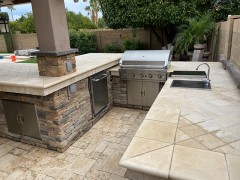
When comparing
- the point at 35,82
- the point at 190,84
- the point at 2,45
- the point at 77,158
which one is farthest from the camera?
the point at 2,45

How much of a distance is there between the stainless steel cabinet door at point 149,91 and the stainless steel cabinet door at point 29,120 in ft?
8.01

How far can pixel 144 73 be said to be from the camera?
446 cm

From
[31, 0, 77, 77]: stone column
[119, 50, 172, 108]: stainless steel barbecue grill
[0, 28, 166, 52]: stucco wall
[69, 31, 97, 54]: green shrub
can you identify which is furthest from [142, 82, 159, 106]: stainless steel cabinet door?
[69, 31, 97, 54]: green shrub

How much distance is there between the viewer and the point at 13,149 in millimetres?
3527

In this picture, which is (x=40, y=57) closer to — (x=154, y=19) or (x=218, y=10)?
(x=154, y=19)

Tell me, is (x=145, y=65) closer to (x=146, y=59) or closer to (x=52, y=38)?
(x=146, y=59)

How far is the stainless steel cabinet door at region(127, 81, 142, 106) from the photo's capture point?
15.4ft

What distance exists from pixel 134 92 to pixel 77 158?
86.1 inches

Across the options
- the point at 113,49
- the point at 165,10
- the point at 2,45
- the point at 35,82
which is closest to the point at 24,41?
the point at 2,45

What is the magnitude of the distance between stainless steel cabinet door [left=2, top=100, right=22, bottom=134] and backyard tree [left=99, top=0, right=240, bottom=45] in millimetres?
6367

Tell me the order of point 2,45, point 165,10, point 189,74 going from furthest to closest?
point 2,45, point 165,10, point 189,74

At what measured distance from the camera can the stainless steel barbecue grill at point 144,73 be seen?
4.34 m

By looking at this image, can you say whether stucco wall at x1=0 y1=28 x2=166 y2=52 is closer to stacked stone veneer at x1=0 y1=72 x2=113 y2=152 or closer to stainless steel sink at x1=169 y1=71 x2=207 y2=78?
stainless steel sink at x1=169 y1=71 x2=207 y2=78

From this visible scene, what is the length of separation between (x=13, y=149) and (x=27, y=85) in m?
1.37
